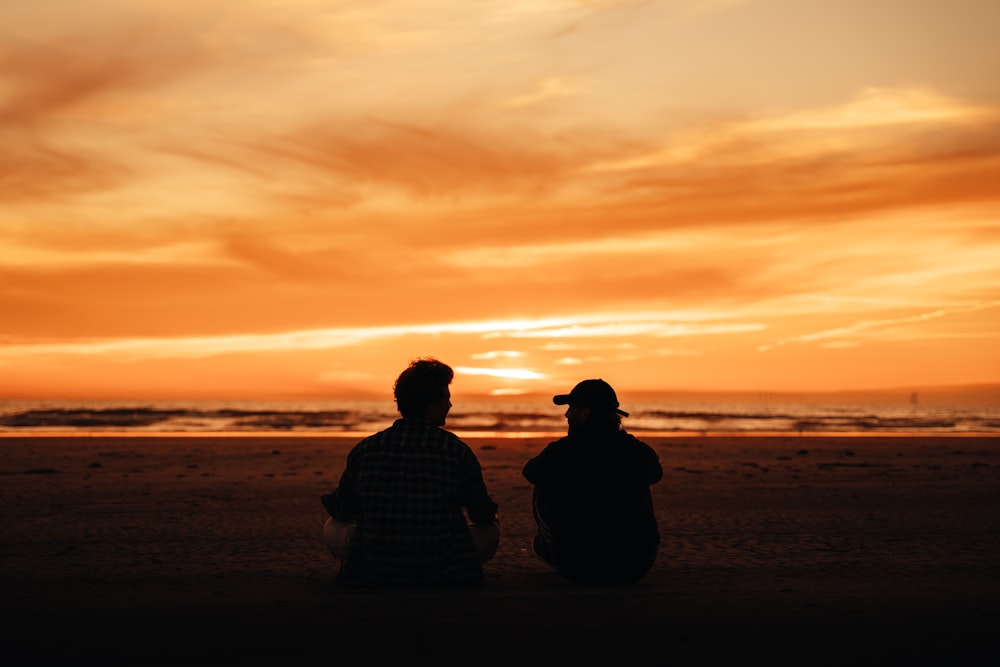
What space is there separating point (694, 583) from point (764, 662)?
2213 millimetres

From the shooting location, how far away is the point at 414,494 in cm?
537

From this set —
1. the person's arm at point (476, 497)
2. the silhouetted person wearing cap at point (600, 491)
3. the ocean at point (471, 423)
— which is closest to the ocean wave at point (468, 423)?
the ocean at point (471, 423)

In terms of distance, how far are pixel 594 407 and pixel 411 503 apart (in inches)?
53.2

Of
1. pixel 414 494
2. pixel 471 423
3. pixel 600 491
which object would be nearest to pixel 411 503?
pixel 414 494

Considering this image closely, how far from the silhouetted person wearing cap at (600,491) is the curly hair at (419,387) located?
0.91 metres

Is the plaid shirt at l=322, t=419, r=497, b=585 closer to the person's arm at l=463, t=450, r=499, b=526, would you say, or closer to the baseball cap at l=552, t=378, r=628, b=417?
the person's arm at l=463, t=450, r=499, b=526

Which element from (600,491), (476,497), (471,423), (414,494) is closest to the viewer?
(414,494)

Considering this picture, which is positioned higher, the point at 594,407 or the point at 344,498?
the point at 594,407

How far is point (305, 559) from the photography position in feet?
24.8

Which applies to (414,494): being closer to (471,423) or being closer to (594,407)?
(594,407)

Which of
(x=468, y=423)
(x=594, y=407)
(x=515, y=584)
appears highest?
(x=594, y=407)

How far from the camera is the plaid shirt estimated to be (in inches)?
212

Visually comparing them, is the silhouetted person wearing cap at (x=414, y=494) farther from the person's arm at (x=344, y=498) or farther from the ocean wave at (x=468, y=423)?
the ocean wave at (x=468, y=423)

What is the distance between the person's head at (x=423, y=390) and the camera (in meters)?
5.41
